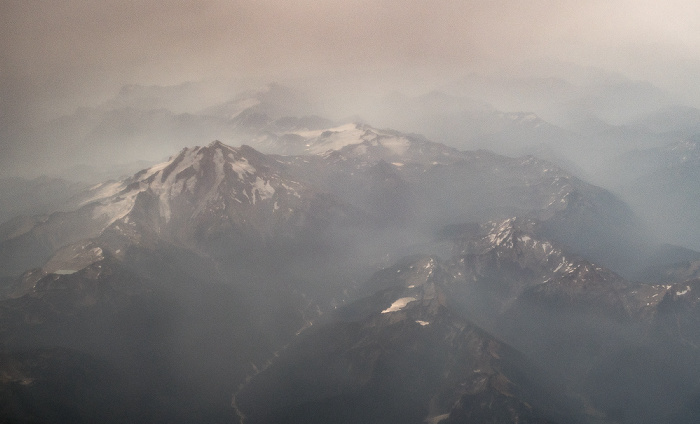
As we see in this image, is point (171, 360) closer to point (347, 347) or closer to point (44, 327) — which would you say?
point (44, 327)

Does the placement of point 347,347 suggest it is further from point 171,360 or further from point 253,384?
point 171,360

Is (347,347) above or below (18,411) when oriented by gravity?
below

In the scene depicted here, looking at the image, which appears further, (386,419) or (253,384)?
(253,384)

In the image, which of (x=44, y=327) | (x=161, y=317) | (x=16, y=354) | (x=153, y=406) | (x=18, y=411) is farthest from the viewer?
(x=161, y=317)

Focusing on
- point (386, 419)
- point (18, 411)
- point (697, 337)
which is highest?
point (18, 411)

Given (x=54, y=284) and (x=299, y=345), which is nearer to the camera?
(x=54, y=284)

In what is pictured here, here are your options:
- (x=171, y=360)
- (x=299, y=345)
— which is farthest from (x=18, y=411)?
(x=299, y=345)

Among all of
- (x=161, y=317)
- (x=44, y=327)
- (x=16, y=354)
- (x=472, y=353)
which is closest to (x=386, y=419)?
(x=472, y=353)

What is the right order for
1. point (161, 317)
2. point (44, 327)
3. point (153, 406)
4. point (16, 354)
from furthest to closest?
point (161, 317)
point (44, 327)
point (153, 406)
point (16, 354)

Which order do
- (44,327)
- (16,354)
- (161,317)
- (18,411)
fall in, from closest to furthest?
(18,411), (16,354), (44,327), (161,317)
